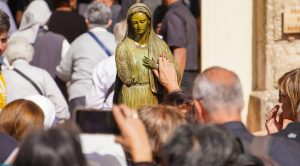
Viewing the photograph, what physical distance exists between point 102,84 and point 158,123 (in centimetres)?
346

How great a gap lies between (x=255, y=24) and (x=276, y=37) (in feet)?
0.99

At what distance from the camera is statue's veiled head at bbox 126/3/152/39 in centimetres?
671

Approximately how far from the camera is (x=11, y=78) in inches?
311

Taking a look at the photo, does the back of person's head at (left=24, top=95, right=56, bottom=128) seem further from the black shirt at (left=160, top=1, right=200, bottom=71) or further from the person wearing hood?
the person wearing hood

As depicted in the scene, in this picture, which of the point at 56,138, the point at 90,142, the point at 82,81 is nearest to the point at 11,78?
the point at 82,81

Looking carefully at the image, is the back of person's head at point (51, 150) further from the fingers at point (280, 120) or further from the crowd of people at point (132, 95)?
the fingers at point (280, 120)

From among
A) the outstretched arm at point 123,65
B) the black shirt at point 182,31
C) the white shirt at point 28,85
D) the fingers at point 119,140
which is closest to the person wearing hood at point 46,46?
the black shirt at point 182,31

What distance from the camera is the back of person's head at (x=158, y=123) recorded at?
4.77 m

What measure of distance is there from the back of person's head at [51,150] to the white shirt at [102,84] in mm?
4179

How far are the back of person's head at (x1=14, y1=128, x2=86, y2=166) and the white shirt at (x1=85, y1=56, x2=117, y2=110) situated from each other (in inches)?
165

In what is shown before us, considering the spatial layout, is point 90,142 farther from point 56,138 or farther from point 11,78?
point 11,78

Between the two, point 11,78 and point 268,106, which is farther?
point 268,106

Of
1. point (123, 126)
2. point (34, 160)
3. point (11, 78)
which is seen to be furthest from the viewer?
point (11, 78)

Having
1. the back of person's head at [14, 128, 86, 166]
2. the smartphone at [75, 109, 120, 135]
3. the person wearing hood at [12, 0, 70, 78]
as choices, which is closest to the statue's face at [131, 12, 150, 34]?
the smartphone at [75, 109, 120, 135]
